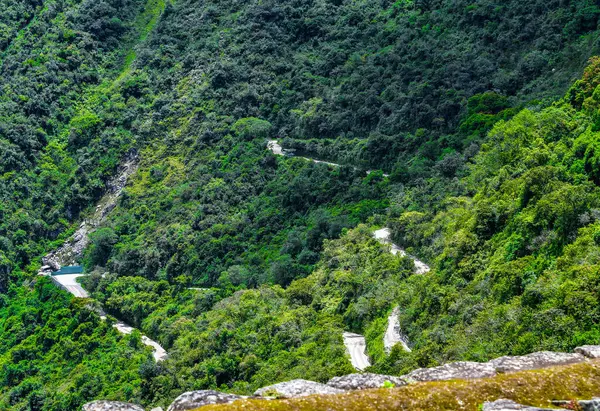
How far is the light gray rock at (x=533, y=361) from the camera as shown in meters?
18.5

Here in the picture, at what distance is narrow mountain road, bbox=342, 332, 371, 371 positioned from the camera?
4694 cm

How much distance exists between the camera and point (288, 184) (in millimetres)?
85875

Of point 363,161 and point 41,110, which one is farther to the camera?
point 41,110

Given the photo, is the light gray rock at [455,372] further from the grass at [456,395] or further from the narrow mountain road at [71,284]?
the narrow mountain road at [71,284]

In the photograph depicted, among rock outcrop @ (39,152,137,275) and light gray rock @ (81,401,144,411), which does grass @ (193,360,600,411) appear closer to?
light gray rock @ (81,401,144,411)

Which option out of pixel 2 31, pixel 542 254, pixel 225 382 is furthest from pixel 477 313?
pixel 2 31

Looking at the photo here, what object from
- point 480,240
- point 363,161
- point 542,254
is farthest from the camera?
point 363,161

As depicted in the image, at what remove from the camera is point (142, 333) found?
75562 millimetres

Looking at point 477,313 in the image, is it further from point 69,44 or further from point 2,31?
point 2,31

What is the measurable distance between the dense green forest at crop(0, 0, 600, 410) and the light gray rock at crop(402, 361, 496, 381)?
34.3 ft

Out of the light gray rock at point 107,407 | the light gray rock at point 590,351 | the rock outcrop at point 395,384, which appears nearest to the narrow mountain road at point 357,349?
the light gray rock at point 590,351

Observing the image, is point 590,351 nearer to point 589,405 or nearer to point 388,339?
point 589,405

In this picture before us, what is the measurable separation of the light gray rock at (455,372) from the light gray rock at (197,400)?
204 inches

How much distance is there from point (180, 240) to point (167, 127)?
2787cm
